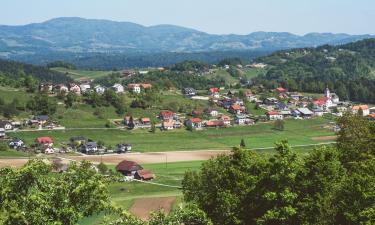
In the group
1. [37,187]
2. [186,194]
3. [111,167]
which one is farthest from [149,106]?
[37,187]

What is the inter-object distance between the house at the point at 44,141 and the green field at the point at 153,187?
1914cm

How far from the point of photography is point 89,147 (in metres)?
91.2

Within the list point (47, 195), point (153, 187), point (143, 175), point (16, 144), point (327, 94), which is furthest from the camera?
point (327, 94)

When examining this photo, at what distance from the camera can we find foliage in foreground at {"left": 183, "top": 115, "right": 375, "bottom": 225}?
78.3ft

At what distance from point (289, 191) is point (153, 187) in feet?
142

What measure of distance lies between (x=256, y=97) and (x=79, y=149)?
66396mm

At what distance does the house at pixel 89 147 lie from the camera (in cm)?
9079

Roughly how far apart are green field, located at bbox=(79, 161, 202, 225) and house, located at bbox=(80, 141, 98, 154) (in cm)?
1387

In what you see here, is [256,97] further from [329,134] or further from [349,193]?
[349,193]

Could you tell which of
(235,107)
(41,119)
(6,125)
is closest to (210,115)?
(235,107)

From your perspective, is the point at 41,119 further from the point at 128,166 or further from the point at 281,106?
the point at 281,106

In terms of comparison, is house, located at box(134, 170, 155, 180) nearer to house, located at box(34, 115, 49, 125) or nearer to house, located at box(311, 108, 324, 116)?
house, located at box(34, 115, 49, 125)

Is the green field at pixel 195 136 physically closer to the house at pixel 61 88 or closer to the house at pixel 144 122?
the house at pixel 144 122

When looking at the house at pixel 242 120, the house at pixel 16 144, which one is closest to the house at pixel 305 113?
the house at pixel 242 120
